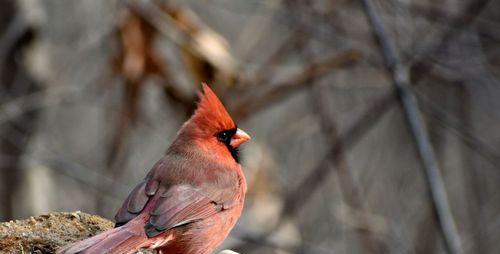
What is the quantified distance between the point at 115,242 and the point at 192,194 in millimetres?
498

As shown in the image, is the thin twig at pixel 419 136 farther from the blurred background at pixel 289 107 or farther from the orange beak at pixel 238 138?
the orange beak at pixel 238 138

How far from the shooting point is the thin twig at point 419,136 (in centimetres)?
425

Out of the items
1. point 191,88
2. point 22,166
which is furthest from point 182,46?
point 22,166

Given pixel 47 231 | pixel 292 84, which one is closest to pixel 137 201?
pixel 47 231

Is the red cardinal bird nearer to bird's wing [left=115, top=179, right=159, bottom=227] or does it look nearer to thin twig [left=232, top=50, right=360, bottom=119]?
bird's wing [left=115, top=179, right=159, bottom=227]

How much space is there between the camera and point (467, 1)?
6.94 metres

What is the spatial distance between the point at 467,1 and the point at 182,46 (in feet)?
7.86

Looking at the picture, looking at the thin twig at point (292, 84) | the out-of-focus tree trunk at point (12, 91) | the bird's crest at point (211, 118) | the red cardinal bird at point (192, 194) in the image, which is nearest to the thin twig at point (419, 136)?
the thin twig at point (292, 84)

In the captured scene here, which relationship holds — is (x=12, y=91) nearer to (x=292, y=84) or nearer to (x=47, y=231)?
(x=292, y=84)

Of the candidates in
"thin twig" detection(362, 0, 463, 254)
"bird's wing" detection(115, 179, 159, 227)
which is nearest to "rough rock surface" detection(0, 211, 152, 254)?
"bird's wing" detection(115, 179, 159, 227)

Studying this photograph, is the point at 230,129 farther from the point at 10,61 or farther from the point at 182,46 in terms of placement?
the point at 10,61

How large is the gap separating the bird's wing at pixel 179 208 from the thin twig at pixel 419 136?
1218 millimetres

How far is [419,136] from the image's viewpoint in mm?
4398

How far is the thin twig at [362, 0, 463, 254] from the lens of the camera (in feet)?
13.9
